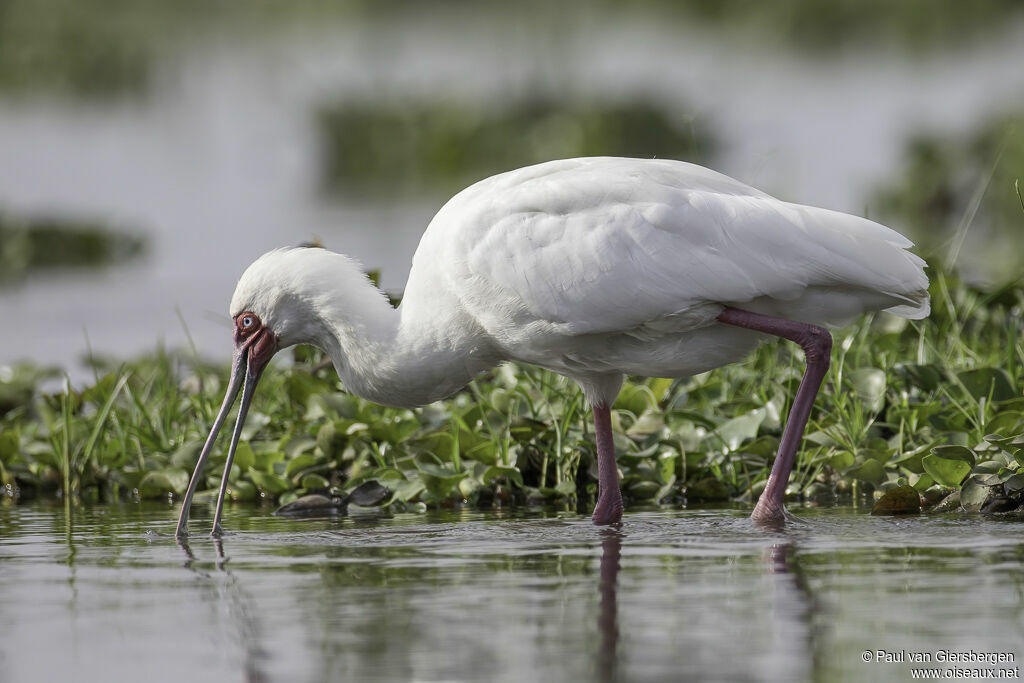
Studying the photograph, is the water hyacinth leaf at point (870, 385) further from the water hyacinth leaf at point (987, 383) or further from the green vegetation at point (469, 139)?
the green vegetation at point (469, 139)

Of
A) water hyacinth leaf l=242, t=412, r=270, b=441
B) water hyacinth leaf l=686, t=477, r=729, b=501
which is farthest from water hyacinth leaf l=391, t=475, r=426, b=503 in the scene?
water hyacinth leaf l=242, t=412, r=270, b=441

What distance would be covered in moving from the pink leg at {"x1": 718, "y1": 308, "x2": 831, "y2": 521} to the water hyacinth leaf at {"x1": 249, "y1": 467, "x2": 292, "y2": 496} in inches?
96.4

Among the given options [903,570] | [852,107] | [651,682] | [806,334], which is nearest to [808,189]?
[852,107]

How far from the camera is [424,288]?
291 inches

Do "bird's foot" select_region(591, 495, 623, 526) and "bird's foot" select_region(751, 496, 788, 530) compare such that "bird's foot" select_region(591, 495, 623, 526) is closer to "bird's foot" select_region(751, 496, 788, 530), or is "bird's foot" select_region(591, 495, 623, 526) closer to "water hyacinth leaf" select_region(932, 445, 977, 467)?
"bird's foot" select_region(751, 496, 788, 530)

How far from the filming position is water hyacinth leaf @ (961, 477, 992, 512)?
6812mm

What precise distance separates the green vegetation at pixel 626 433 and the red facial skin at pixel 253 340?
2.29 ft

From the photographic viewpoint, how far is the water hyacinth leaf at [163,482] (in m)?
8.65

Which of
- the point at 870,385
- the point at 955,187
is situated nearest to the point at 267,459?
the point at 870,385

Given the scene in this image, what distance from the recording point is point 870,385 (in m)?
8.12

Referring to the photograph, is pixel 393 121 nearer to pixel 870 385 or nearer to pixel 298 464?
Result: pixel 298 464

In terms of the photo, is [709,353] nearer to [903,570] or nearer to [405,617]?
→ [903,570]

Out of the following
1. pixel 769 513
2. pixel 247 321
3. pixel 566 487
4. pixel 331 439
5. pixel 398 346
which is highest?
pixel 247 321

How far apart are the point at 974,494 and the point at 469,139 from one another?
64.7 ft
